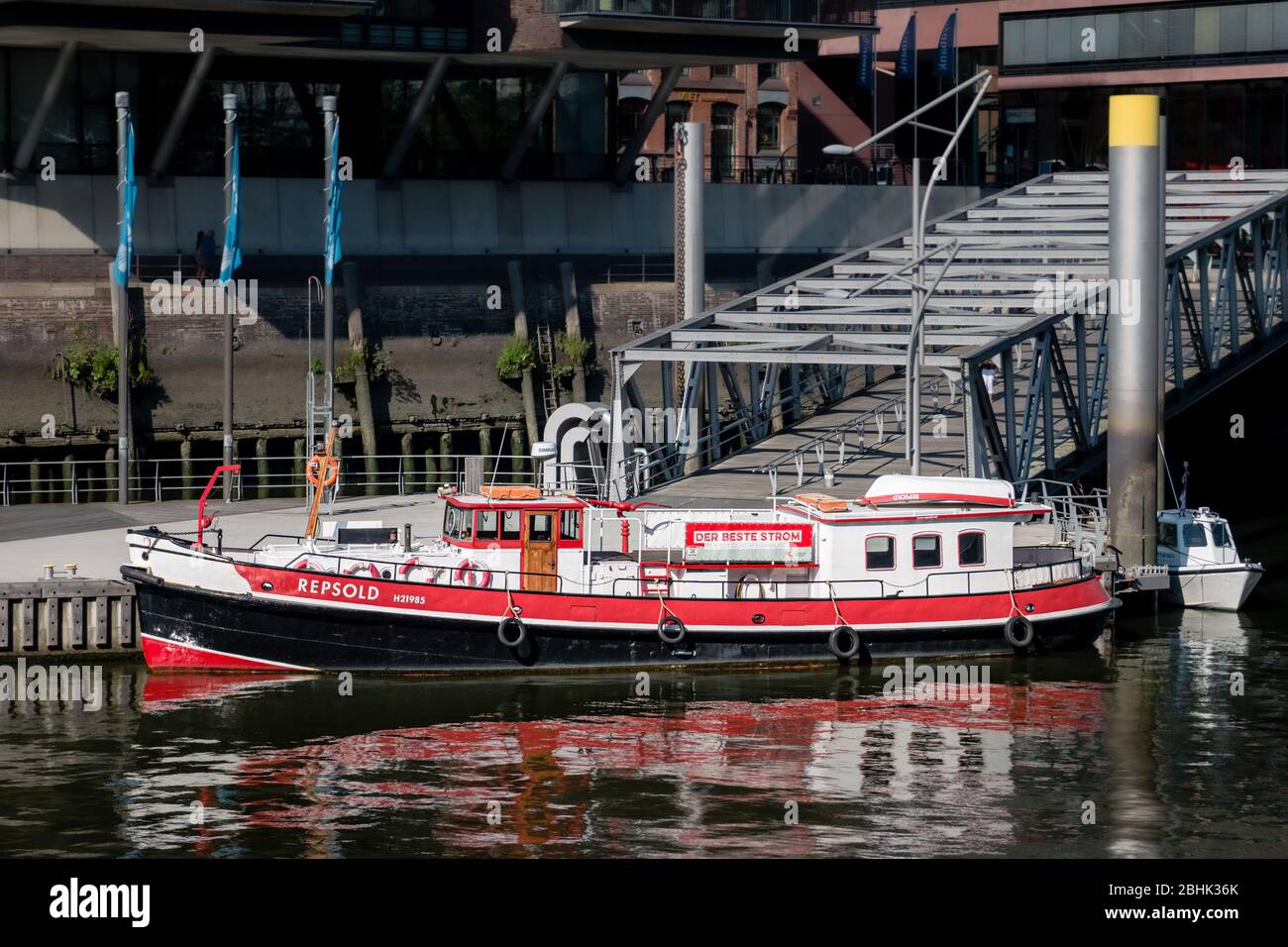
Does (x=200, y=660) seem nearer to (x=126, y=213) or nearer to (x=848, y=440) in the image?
(x=126, y=213)

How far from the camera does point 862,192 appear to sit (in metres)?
73.2

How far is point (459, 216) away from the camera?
66.6m

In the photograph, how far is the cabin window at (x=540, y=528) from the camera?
40625mm

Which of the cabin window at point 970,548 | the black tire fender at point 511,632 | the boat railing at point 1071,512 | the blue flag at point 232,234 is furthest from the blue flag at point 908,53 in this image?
the black tire fender at point 511,632

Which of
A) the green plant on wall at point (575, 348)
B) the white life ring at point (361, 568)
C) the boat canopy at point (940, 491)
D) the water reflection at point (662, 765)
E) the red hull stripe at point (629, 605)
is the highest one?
the green plant on wall at point (575, 348)

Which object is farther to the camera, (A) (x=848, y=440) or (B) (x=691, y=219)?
(B) (x=691, y=219)

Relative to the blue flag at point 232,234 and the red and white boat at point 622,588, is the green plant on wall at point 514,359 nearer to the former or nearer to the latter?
the blue flag at point 232,234

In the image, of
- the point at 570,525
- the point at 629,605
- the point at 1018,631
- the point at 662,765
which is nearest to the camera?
the point at 662,765

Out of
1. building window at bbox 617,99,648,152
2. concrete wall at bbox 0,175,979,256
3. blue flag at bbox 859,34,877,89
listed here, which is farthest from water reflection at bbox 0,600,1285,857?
building window at bbox 617,99,648,152

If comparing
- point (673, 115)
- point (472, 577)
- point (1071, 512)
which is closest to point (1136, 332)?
point (1071, 512)

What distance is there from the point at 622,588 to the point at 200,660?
7897 millimetres

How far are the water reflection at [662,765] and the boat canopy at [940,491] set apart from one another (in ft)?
10.6

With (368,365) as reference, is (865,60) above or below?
above

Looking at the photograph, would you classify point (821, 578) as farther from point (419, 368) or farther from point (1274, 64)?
point (1274, 64)
